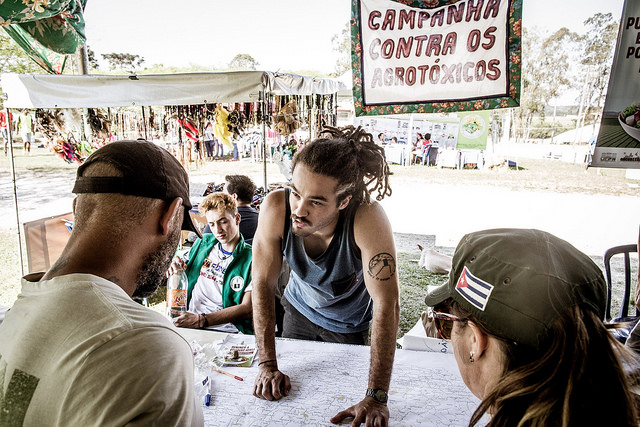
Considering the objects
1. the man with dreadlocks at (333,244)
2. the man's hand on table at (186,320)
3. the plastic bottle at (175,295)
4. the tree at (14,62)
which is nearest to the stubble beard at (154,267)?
the man with dreadlocks at (333,244)

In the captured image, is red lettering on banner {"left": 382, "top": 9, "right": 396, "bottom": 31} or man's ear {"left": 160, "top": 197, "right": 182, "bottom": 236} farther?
red lettering on banner {"left": 382, "top": 9, "right": 396, "bottom": 31}

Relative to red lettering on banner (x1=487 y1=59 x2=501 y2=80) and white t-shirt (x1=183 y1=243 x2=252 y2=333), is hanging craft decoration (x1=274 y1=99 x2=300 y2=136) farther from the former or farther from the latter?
red lettering on banner (x1=487 y1=59 x2=501 y2=80)

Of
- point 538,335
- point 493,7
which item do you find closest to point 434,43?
point 493,7

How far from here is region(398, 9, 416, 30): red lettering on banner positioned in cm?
271

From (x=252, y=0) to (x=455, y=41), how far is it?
105ft

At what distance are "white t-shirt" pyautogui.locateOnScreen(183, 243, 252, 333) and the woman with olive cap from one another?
198 cm

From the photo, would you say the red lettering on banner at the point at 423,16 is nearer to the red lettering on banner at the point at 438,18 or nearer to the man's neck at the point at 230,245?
the red lettering on banner at the point at 438,18

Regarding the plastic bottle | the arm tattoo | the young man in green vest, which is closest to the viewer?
the arm tattoo

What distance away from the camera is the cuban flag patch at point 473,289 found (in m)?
0.79

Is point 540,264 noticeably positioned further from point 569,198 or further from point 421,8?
point 569,198

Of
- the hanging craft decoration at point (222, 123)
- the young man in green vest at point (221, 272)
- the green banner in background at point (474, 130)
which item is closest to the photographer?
the young man in green vest at point (221, 272)

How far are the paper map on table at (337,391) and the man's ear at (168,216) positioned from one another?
0.71 meters

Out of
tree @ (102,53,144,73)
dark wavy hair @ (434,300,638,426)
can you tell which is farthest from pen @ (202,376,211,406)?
tree @ (102,53,144,73)

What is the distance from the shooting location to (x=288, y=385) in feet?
4.70
